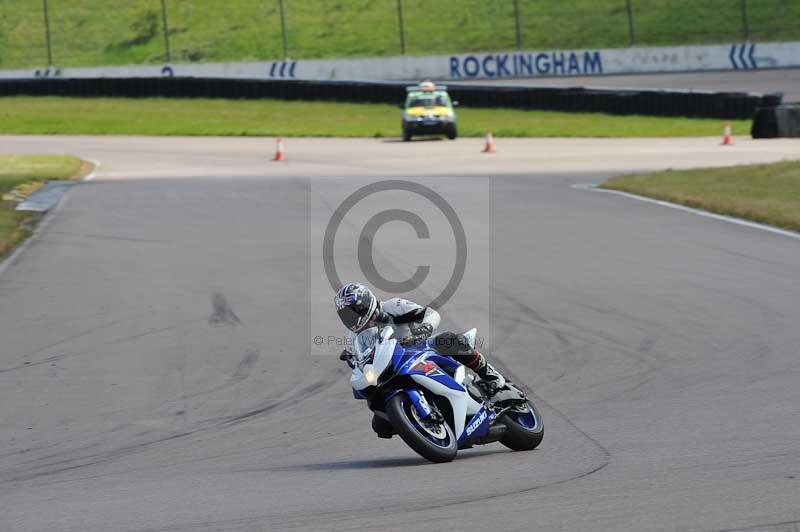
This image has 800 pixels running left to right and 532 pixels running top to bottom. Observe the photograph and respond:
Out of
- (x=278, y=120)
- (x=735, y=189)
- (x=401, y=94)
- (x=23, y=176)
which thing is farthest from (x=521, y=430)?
(x=401, y=94)

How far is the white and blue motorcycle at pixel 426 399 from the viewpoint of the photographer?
6.96 metres

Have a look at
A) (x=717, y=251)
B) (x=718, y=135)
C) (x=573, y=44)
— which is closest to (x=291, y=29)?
(x=573, y=44)

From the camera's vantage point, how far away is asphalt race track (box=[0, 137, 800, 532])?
609 centimetres

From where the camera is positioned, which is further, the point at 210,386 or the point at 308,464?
the point at 210,386

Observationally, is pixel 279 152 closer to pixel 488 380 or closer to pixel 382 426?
pixel 488 380

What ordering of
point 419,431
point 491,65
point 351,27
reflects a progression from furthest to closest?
point 351,27, point 491,65, point 419,431

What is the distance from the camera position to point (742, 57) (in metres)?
51.0

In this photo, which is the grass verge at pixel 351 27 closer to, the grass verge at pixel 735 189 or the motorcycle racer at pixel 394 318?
the grass verge at pixel 735 189

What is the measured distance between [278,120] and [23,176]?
19608 mm

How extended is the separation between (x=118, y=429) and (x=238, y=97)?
42.8 m

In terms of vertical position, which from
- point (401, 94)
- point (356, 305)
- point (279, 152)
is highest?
point (401, 94)

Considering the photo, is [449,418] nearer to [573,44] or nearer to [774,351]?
[774,351]

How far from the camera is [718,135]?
39031 mm

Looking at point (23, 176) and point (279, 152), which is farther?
point (279, 152)
